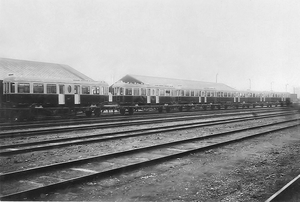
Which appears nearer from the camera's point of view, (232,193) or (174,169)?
(232,193)

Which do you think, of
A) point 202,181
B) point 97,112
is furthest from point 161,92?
point 202,181

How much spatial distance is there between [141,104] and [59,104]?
9.42m

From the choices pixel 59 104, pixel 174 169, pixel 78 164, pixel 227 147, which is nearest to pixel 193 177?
pixel 174 169

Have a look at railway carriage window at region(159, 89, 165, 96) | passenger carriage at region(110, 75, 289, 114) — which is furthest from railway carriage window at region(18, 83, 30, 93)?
railway carriage window at region(159, 89, 165, 96)

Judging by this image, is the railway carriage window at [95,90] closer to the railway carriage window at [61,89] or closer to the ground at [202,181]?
the railway carriage window at [61,89]

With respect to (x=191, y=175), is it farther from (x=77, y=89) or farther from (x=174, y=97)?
(x=174, y=97)

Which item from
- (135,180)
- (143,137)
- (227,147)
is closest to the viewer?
(135,180)

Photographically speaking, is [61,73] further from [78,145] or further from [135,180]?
[135,180]

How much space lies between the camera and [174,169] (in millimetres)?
6449

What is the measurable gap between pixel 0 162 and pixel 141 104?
68.2 ft

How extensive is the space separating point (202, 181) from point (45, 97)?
17.1 meters

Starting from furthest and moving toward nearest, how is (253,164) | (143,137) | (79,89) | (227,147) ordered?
1. (79,89)
2. (143,137)
3. (227,147)
4. (253,164)

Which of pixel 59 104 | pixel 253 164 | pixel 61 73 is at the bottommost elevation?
pixel 253 164

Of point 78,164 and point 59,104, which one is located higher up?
point 59,104
